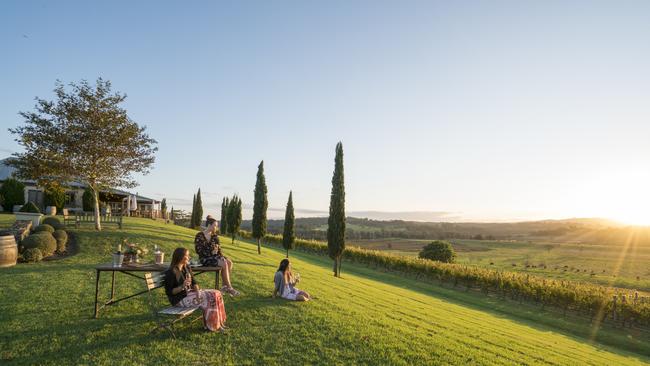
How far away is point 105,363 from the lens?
20.7 feet

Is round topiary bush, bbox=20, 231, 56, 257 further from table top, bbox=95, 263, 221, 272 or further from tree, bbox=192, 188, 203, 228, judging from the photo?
tree, bbox=192, 188, 203, 228

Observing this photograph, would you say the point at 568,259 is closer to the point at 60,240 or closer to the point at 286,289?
the point at 286,289

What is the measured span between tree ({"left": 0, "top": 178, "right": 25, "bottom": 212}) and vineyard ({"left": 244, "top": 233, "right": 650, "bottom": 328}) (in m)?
35.1

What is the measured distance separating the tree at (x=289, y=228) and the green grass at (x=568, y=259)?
3887 cm

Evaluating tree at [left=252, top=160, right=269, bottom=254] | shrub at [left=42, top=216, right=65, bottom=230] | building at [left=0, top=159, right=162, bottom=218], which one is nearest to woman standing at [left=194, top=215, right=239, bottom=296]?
shrub at [left=42, top=216, right=65, bottom=230]

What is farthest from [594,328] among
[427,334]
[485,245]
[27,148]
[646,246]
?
[646,246]

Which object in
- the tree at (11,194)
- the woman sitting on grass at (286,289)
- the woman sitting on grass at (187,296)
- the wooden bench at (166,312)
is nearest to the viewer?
the wooden bench at (166,312)

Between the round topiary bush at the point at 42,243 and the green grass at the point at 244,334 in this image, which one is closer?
the green grass at the point at 244,334

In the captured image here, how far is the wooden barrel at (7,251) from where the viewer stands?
1443 cm

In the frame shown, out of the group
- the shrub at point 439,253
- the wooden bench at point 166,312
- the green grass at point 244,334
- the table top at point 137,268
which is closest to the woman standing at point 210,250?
the green grass at point 244,334

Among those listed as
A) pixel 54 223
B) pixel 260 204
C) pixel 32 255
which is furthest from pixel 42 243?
pixel 260 204

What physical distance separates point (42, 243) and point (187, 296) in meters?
12.6

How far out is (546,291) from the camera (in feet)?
90.7

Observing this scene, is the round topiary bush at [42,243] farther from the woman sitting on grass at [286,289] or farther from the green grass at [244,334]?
the woman sitting on grass at [286,289]
